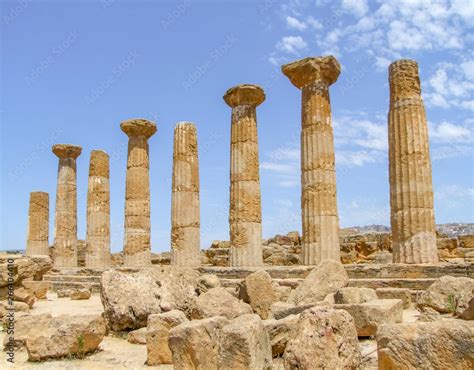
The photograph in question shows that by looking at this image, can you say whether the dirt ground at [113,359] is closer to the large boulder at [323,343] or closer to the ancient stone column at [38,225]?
the large boulder at [323,343]

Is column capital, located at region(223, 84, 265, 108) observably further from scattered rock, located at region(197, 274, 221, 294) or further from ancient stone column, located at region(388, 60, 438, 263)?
scattered rock, located at region(197, 274, 221, 294)

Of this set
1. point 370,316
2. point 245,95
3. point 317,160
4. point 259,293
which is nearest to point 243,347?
point 370,316

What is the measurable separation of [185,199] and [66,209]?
9774mm

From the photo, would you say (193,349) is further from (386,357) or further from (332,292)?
(332,292)

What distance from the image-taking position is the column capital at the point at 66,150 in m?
26.8

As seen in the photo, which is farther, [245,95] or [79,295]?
[245,95]

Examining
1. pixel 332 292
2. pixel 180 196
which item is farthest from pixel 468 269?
pixel 180 196

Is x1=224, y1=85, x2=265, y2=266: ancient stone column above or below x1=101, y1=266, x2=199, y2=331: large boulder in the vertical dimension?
above

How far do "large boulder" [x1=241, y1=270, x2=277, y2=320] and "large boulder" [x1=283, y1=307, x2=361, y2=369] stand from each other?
177 inches

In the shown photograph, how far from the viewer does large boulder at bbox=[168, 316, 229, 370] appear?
18.5 ft

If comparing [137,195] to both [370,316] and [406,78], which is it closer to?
[406,78]

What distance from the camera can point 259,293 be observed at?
9.53m

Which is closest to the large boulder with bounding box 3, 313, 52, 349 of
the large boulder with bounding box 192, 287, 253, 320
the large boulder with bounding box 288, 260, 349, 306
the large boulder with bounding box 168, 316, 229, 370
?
the large boulder with bounding box 192, 287, 253, 320

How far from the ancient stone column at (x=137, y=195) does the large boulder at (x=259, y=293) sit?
13337mm
